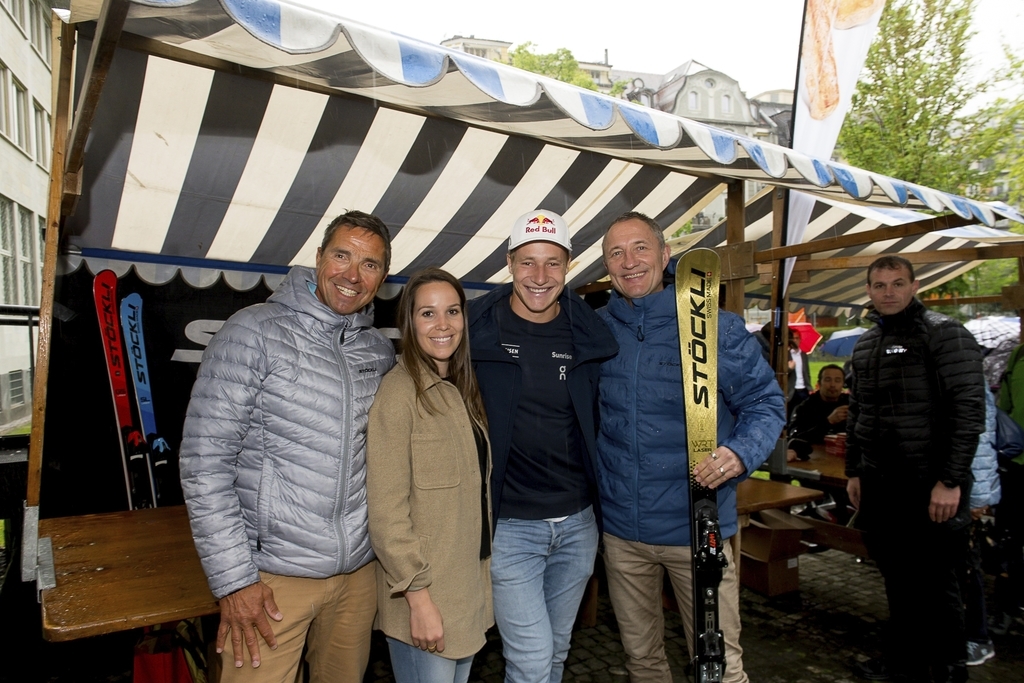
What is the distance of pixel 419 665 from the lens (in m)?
1.73

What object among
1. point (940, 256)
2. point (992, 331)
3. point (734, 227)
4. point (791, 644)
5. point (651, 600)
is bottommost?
point (791, 644)

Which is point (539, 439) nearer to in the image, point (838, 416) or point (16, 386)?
point (838, 416)

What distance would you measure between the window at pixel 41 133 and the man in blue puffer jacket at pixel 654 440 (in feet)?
14.5

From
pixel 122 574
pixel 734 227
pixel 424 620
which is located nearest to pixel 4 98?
pixel 122 574

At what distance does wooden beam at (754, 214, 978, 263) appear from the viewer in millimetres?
3496

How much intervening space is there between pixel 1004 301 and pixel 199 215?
5.28m

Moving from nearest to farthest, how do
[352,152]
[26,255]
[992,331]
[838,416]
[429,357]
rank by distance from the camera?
[429,357] → [352,152] → [26,255] → [838,416] → [992,331]

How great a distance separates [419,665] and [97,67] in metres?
1.76

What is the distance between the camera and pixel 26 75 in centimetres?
420

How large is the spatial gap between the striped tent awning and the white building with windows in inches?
40.4

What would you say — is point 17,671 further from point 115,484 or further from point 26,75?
point 26,75

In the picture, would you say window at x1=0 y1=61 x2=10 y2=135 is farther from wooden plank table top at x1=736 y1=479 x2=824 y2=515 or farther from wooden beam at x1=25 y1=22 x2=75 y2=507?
wooden plank table top at x1=736 y1=479 x2=824 y2=515

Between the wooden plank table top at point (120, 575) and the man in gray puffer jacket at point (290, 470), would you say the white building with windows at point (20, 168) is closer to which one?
the wooden plank table top at point (120, 575)

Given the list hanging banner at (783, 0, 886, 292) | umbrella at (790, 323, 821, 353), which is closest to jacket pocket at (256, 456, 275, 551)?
hanging banner at (783, 0, 886, 292)
